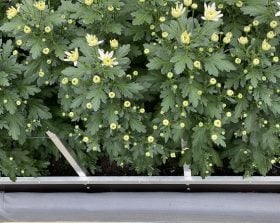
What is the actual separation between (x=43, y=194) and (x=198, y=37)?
1.11 meters

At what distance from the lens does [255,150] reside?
168cm

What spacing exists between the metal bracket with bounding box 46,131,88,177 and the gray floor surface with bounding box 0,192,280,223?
0.14m

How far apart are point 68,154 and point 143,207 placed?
42 centimetres

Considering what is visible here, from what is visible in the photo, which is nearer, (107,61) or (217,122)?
(107,61)

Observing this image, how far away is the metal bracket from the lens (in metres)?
1.74

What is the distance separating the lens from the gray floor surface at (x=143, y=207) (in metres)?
1.94

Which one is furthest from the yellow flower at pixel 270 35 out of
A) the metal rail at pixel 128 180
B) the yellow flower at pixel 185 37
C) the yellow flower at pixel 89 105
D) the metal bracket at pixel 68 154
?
the metal bracket at pixel 68 154

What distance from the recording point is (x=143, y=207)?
1987 mm

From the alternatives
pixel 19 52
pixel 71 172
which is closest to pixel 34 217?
pixel 71 172

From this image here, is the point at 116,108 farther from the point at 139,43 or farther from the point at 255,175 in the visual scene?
the point at 255,175

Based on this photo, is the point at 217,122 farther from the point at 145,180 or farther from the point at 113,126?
the point at 145,180

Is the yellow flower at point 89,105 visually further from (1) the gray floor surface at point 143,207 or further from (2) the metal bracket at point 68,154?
(1) the gray floor surface at point 143,207

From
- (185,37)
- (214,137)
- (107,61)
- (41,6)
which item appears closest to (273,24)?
(185,37)

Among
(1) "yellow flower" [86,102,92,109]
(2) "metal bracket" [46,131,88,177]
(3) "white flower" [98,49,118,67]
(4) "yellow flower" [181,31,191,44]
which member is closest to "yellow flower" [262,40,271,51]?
(4) "yellow flower" [181,31,191,44]
